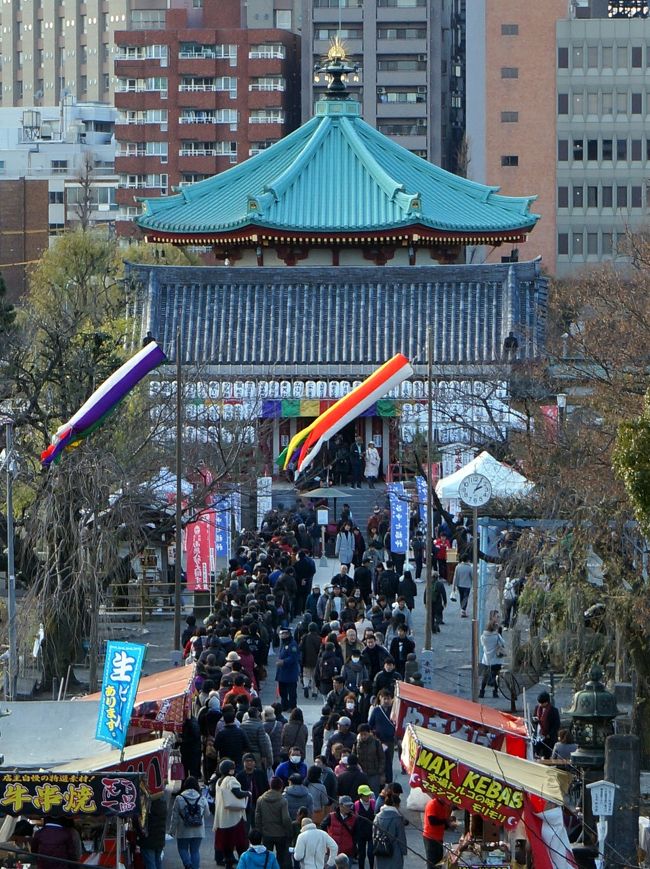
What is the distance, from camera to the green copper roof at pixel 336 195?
49656 mm

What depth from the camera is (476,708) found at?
64.2ft

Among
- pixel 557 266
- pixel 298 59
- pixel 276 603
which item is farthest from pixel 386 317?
pixel 298 59

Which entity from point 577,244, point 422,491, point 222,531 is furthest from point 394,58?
point 222,531

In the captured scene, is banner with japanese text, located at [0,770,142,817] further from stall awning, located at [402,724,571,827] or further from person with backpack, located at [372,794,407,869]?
stall awning, located at [402,724,571,827]

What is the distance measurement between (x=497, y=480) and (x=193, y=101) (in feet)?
216

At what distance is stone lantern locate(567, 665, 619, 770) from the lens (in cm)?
1788

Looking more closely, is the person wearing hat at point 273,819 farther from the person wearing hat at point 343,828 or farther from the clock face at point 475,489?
the clock face at point 475,489

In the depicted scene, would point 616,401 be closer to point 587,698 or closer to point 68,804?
point 587,698

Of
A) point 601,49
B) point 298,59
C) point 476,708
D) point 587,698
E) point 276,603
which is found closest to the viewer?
point 587,698

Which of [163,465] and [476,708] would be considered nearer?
[476,708]

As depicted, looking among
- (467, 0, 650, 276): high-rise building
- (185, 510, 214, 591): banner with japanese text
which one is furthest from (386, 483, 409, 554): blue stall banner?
(467, 0, 650, 276): high-rise building

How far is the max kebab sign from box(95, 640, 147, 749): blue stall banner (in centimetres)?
261

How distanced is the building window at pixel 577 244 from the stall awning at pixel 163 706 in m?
66.9

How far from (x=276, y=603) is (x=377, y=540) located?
789 centimetres
